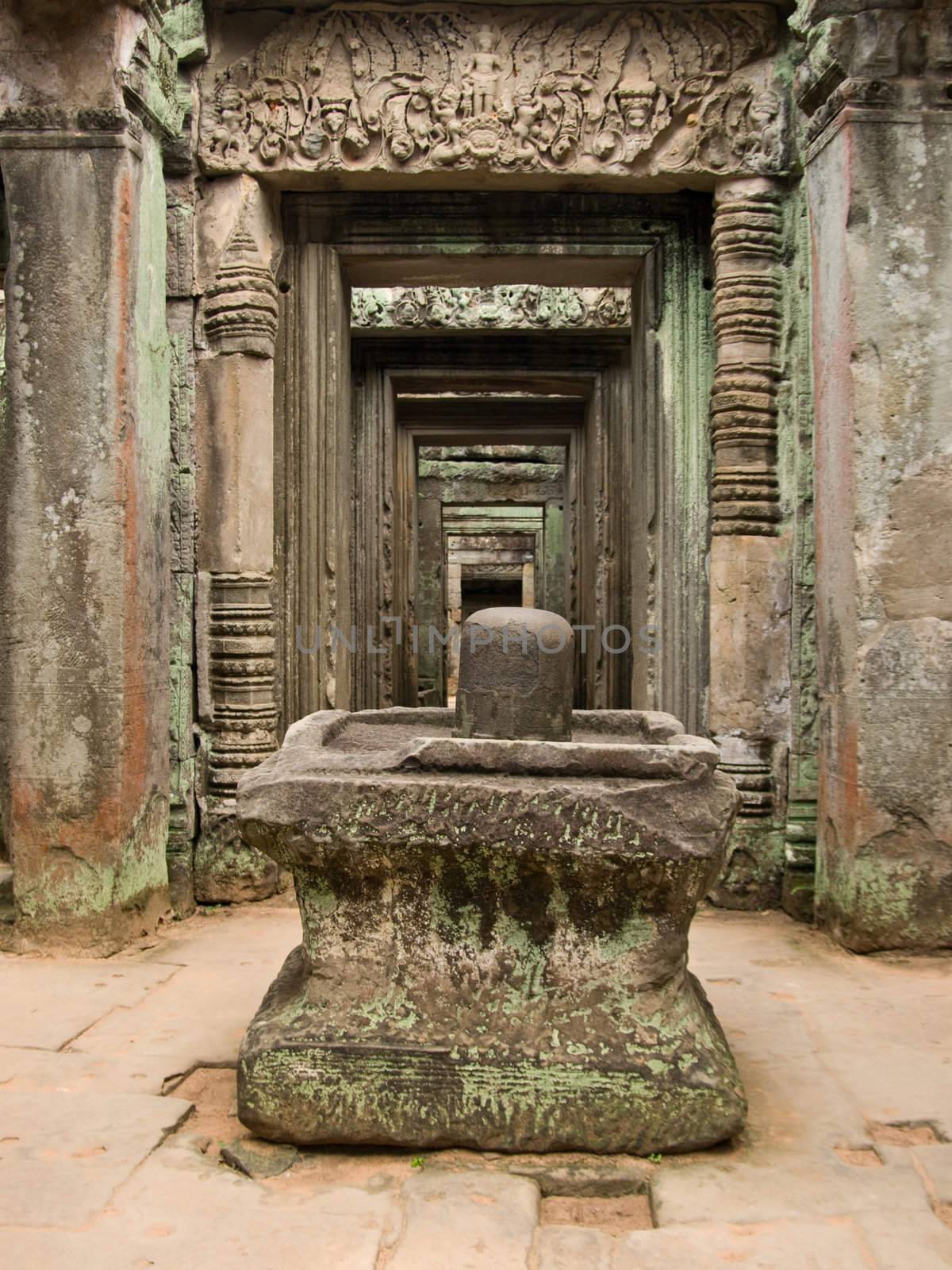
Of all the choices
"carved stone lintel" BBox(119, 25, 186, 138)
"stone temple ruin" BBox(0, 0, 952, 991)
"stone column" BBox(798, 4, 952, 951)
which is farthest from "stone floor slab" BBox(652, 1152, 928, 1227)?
"carved stone lintel" BBox(119, 25, 186, 138)

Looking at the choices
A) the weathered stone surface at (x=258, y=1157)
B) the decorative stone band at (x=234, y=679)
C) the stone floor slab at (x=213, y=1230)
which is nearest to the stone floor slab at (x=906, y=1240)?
the stone floor slab at (x=213, y=1230)

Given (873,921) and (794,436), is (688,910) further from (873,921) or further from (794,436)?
(794,436)

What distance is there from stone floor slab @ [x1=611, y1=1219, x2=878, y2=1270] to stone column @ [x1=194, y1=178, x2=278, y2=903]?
2.97 meters

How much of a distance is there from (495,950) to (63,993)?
1.77 metres

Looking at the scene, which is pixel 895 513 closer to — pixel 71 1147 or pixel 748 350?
pixel 748 350

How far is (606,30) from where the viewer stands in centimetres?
484

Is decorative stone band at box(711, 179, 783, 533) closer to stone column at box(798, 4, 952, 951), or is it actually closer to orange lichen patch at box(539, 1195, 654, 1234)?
stone column at box(798, 4, 952, 951)

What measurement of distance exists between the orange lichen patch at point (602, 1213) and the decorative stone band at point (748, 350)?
10.1 feet

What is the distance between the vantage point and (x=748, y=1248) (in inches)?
86.8

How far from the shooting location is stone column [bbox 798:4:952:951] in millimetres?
4180

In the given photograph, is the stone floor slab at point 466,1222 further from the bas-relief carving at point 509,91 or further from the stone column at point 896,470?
the bas-relief carving at point 509,91

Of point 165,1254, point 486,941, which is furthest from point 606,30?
point 165,1254

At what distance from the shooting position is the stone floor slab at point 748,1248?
215cm

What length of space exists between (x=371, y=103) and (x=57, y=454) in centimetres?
207
